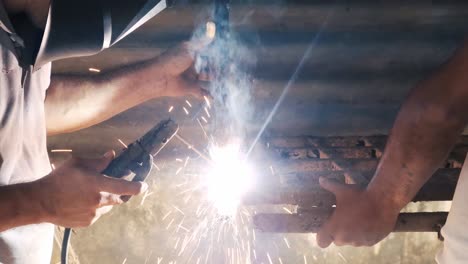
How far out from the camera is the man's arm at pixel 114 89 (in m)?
2.76

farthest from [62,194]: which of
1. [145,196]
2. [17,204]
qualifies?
[145,196]

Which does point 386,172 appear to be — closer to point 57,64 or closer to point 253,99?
point 253,99

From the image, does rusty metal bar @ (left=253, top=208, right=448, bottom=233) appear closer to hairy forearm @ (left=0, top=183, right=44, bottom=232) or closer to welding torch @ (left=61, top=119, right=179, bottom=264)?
welding torch @ (left=61, top=119, right=179, bottom=264)

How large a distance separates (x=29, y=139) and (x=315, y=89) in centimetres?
168

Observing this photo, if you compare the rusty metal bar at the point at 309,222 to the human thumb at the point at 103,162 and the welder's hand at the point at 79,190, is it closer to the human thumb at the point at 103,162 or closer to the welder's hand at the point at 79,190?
the welder's hand at the point at 79,190

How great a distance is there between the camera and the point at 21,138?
2297mm

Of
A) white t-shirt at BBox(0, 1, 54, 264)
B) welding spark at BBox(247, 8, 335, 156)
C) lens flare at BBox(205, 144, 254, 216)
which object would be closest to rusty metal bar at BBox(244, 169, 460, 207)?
lens flare at BBox(205, 144, 254, 216)

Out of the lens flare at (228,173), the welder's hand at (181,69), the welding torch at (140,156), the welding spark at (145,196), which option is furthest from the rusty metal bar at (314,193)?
the welding spark at (145,196)

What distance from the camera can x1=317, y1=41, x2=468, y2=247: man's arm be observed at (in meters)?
2.02

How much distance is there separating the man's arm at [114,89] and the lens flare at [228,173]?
0.35 metres

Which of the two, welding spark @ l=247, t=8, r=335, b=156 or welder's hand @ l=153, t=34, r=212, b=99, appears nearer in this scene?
welder's hand @ l=153, t=34, r=212, b=99

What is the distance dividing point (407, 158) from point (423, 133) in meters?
0.14

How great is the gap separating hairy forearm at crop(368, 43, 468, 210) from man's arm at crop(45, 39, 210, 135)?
3.63 ft

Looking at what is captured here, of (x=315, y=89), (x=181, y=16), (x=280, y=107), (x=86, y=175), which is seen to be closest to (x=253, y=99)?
(x=280, y=107)
